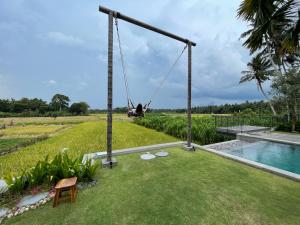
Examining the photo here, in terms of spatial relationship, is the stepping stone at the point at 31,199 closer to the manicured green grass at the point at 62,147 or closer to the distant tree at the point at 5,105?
the manicured green grass at the point at 62,147

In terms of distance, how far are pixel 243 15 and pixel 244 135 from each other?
6.87 m

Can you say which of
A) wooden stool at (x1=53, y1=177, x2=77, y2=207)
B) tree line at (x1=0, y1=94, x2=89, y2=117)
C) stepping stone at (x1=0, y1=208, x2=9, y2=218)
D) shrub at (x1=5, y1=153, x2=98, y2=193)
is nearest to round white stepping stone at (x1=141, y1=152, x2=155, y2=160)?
shrub at (x1=5, y1=153, x2=98, y2=193)

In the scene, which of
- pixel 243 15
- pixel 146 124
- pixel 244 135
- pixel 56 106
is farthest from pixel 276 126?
pixel 56 106

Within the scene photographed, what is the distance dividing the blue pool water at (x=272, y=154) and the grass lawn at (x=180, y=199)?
2253 millimetres

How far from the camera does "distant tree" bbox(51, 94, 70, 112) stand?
216 ft

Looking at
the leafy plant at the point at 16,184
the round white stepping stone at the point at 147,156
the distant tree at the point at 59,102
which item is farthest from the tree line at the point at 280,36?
the distant tree at the point at 59,102

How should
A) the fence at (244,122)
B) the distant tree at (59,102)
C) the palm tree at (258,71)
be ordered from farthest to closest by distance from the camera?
1. the distant tree at (59,102)
2. the palm tree at (258,71)
3. the fence at (244,122)

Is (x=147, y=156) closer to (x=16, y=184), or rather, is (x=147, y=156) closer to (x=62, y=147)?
(x=16, y=184)

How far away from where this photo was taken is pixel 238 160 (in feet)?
15.0

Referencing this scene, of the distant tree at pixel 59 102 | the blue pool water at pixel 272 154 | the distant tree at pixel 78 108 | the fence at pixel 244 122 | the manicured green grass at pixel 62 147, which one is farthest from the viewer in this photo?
the distant tree at pixel 59 102

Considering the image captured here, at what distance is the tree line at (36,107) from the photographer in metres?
52.4

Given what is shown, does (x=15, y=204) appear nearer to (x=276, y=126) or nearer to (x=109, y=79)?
(x=109, y=79)

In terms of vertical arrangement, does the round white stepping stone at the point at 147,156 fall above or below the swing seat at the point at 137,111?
below

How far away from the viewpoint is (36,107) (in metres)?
58.6
